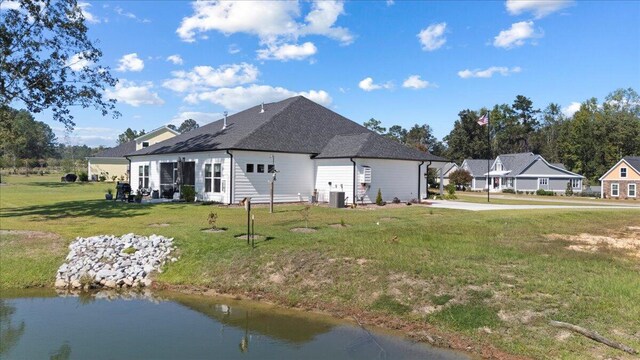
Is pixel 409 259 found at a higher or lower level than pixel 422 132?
lower

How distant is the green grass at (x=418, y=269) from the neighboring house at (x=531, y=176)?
1702 inches

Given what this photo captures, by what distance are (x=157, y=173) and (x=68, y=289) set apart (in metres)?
18.5

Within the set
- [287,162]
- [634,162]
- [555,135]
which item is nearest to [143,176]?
[287,162]

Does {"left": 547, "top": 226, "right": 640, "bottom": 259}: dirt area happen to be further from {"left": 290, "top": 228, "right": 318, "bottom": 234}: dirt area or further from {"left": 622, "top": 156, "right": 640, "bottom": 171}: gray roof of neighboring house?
{"left": 622, "top": 156, "right": 640, "bottom": 171}: gray roof of neighboring house

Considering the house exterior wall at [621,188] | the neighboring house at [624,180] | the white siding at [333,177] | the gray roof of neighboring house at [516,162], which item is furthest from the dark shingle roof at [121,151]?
the neighboring house at [624,180]

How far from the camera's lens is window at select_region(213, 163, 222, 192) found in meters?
23.0

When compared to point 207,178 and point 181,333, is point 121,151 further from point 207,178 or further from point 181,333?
point 181,333

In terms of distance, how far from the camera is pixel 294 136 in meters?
25.7

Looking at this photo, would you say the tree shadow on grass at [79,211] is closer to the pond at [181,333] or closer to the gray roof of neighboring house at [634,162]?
the pond at [181,333]

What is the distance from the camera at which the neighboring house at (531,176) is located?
5575 centimetres

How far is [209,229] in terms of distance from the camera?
14.0 metres

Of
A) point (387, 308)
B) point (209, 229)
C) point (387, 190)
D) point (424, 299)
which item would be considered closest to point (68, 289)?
point (209, 229)

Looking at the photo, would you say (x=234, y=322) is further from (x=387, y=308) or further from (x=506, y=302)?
(x=506, y=302)

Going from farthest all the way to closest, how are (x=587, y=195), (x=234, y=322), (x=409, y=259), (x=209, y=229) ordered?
1. (x=587, y=195)
2. (x=209, y=229)
3. (x=409, y=259)
4. (x=234, y=322)
